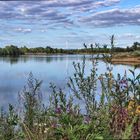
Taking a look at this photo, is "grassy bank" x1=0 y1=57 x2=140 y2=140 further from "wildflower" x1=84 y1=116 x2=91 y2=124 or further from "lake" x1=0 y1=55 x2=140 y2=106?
"lake" x1=0 y1=55 x2=140 y2=106

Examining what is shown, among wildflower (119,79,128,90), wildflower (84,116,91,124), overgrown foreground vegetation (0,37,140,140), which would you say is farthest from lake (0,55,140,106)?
wildflower (84,116,91,124)

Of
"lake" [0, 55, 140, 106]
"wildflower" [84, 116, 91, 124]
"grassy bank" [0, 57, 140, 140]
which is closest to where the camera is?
"grassy bank" [0, 57, 140, 140]

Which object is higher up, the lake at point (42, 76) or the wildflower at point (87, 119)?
the wildflower at point (87, 119)

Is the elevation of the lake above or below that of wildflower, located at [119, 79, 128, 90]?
below

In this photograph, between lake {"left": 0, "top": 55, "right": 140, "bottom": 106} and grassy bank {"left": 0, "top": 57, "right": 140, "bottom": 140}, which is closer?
grassy bank {"left": 0, "top": 57, "right": 140, "bottom": 140}

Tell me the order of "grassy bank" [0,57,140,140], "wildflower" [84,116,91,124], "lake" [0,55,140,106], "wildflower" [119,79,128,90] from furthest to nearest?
"lake" [0,55,140,106]
"wildflower" [119,79,128,90]
"wildflower" [84,116,91,124]
"grassy bank" [0,57,140,140]

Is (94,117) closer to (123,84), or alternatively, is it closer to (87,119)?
(87,119)

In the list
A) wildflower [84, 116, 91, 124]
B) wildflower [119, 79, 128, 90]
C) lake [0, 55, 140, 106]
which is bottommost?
lake [0, 55, 140, 106]

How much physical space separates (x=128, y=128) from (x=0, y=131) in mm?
3152

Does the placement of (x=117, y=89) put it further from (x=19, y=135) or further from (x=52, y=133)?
(x=19, y=135)

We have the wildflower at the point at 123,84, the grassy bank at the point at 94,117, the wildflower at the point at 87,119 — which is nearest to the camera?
the grassy bank at the point at 94,117

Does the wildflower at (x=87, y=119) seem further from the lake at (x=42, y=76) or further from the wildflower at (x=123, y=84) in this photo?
the lake at (x=42, y=76)

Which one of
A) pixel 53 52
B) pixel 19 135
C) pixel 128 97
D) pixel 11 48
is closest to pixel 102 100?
pixel 128 97

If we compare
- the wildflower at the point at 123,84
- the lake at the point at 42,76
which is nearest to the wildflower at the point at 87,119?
the wildflower at the point at 123,84
